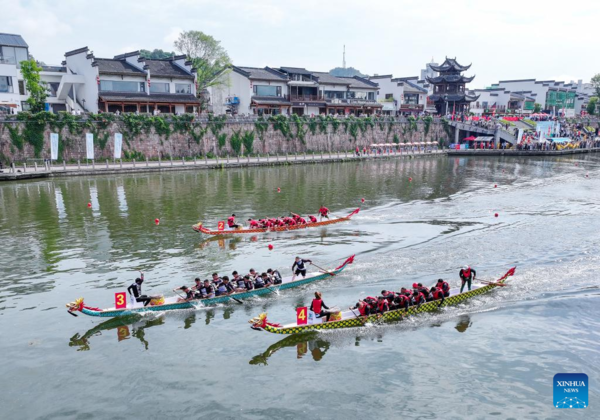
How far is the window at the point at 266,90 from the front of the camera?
→ 8625 centimetres

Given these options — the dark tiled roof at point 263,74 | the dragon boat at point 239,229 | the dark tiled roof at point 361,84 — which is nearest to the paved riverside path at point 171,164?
the dark tiled roof at point 263,74

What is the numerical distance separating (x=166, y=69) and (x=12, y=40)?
21652mm

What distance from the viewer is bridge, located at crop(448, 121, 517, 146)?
9506cm

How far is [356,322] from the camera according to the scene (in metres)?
20.3

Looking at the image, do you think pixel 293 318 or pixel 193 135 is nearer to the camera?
pixel 293 318

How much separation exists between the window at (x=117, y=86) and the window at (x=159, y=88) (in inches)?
106

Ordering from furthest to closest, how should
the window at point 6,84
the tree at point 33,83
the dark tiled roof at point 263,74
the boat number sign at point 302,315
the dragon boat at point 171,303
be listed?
the dark tiled roof at point 263,74
the window at point 6,84
the tree at point 33,83
the dragon boat at point 171,303
the boat number sign at point 302,315

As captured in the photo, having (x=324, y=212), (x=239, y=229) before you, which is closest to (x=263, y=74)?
(x=324, y=212)

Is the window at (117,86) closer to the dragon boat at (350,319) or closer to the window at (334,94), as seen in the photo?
the window at (334,94)

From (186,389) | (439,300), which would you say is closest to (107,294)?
(186,389)

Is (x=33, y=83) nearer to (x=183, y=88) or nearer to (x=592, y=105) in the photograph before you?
(x=183, y=88)

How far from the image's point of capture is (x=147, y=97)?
7219cm

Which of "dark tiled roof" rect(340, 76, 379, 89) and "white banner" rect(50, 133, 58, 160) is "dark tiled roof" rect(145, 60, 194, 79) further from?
"dark tiled roof" rect(340, 76, 379, 89)

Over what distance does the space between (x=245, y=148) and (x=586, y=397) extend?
220 ft
